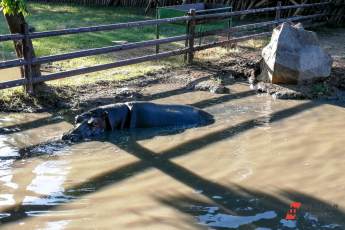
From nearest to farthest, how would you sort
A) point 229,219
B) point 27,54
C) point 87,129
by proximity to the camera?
point 229,219 → point 87,129 → point 27,54

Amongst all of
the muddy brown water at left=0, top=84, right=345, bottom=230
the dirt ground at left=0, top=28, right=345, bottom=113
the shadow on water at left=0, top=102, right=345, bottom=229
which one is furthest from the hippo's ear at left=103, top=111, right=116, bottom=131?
the dirt ground at left=0, top=28, right=345, bottom=113

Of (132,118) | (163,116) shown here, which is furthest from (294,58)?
(132,118)

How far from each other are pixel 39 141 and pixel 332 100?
4.70 m

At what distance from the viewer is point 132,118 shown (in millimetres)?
6949

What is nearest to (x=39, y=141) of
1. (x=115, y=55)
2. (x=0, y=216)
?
(x=0, y=216)

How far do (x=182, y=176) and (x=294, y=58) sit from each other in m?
4.51

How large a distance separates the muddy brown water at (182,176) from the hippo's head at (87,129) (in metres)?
0.15

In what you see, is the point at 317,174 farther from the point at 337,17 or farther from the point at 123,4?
the point at 123,4

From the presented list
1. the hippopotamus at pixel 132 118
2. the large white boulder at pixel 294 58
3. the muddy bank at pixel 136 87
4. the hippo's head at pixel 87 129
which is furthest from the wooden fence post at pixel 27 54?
the large white boulder at pixel 294 58

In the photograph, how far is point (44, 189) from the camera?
16.8ft

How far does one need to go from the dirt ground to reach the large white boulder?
20 cm

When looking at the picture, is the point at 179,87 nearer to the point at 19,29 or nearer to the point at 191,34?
the point at 191,34

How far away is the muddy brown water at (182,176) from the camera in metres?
4.62

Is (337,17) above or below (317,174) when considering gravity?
above
